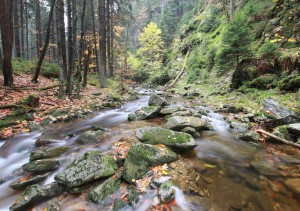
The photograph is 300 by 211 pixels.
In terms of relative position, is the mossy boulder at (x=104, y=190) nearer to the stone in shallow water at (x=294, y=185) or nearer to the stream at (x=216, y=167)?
the stream at (x=216, y=167)

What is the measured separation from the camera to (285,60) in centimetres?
944

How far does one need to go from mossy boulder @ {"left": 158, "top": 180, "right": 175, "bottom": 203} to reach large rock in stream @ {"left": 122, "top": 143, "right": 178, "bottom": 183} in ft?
1.70

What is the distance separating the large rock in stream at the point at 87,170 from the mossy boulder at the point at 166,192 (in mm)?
1043

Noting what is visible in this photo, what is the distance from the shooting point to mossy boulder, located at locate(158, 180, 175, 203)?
11.3 feet

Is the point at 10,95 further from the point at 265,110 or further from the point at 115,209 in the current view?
the point at 265,110

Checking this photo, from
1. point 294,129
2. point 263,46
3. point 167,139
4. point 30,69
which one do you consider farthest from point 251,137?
point 30,69

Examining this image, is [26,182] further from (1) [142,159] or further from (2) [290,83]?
(2) [290,83]

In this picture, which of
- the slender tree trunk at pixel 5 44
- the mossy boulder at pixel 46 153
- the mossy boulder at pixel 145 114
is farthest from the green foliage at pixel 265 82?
the slender tree trunk at pixel 5 44

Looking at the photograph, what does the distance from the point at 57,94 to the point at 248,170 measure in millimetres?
9680

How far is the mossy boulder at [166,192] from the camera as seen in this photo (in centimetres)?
346

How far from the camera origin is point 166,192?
3.54 metres

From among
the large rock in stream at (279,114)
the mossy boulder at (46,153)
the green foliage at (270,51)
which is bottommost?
the mossy boulder at (46,153)

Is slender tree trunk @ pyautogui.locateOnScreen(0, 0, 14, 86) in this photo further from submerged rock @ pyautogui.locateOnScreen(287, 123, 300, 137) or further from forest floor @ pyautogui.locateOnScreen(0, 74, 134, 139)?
submerged rock @ pyautogui.locateOnScreen(287, 123, 300, 137)

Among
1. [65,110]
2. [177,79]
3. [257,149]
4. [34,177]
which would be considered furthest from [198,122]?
[177,79]
